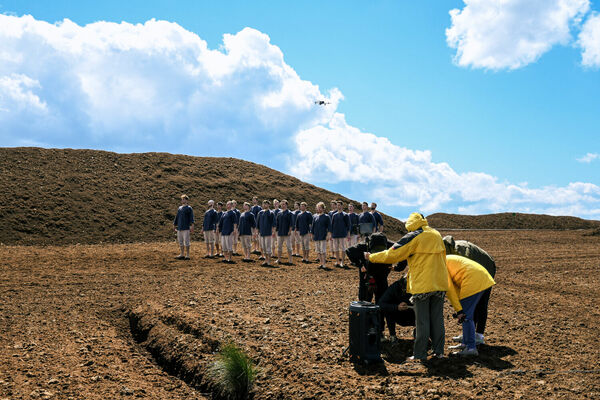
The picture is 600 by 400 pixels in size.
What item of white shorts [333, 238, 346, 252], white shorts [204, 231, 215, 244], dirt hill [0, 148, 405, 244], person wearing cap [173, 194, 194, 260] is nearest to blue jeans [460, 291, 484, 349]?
white shorts [333, 238, 346, 252]

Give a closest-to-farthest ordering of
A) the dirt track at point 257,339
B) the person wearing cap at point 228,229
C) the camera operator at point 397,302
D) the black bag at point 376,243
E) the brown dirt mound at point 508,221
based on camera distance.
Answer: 1. the dirt track at point 257,339
2. the camera operator at point 397,302
3. the black bag at point 376,243
4. the person wearing cap at point 228,229
5. the brown dirt mound at point 508,221

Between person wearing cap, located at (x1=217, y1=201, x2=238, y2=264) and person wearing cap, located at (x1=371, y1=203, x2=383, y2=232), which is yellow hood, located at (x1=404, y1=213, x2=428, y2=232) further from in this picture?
person wearing cap, located at (x1=217, y1=201, x2=238, y2=264)

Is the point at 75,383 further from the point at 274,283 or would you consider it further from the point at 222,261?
the point at 222,261

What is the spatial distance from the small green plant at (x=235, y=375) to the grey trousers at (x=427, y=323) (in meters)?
2.17

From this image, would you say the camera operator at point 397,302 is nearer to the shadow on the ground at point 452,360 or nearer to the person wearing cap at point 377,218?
the shadow on the ground at point 452,360

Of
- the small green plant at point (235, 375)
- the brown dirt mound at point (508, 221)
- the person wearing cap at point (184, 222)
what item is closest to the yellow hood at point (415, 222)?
the small green plant at point (235, 375)

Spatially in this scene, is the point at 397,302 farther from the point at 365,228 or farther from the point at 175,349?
the point at 175,349

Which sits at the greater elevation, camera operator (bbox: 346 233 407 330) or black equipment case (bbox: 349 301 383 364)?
camera operator (bbox: 346 233 407 330)

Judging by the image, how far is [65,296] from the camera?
1126 centimetres

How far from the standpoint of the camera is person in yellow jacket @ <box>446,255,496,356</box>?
632 cm

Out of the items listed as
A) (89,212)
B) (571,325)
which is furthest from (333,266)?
(89,212)

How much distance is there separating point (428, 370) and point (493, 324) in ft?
10.9

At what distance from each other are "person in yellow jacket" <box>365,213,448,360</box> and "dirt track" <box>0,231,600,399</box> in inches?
16.5

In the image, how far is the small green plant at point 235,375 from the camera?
604 cm
